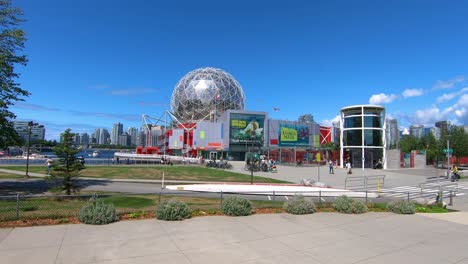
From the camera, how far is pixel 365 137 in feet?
183

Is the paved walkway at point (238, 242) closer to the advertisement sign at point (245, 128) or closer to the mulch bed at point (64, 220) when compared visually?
the mulch bed at point (64, 220)

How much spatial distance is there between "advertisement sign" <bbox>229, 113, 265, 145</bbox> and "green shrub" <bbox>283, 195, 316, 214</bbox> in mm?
55785

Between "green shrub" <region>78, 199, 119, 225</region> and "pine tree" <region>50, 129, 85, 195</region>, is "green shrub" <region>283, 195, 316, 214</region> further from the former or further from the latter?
"pine tree" <region>50, 129, 85, 195</region>

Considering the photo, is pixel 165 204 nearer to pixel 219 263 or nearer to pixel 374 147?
pixel 219 263

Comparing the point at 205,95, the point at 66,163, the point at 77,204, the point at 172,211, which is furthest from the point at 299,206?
the point at 205,95

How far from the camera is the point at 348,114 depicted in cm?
5956

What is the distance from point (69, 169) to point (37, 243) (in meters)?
9.10

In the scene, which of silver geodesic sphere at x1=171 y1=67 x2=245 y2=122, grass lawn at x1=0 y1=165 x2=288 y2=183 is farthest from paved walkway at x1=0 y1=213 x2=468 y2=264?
silver geodesic sphere at x1=171 y1=67 x2=245 y2=122

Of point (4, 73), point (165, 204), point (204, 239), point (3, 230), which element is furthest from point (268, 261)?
point (4, 73)

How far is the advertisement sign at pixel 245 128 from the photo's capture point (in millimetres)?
71250

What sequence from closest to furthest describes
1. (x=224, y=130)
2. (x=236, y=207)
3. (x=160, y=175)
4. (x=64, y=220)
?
(x=64, y=220)
(x=236, y=207)
(x=160, y=175)
(x=224, y=130)

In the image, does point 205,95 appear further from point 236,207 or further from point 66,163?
point 236,207

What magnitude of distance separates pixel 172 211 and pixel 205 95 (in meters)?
85.6

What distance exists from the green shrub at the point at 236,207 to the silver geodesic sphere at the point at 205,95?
78403 mm
